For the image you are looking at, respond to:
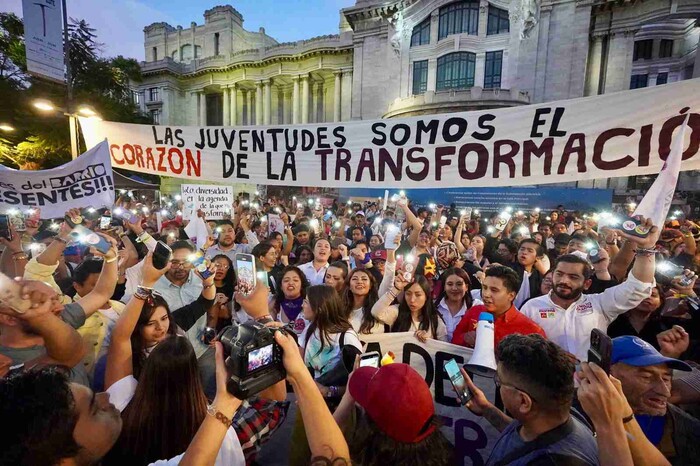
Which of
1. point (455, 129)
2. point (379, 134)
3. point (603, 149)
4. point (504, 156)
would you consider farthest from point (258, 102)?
point (603, 149)

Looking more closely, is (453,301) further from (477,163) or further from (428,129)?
(428,129)

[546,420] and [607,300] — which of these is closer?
[546,420]

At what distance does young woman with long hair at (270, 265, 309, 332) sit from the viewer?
145 inches

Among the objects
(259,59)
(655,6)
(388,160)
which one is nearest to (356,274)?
(388,160)

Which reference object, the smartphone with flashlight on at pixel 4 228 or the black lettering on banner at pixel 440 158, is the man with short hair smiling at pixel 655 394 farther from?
the smartphone with flashlight on at pixel 4 228

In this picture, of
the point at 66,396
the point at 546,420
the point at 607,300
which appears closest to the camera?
the point at 66,396

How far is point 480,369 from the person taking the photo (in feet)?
6.65

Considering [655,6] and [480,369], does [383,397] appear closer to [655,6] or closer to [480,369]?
[480,369]

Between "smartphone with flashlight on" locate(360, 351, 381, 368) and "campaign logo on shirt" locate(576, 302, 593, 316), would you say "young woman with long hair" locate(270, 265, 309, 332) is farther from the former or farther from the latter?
"campaign logo on shirt" locate(576, 302, 593, 316)

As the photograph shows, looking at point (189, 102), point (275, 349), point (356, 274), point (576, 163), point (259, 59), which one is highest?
point (259, 59)

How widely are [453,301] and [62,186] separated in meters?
4.68

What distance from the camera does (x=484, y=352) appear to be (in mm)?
1969

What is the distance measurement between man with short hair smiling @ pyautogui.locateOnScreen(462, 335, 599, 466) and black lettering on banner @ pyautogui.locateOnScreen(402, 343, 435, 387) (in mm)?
1280

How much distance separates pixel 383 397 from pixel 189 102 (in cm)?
5185
